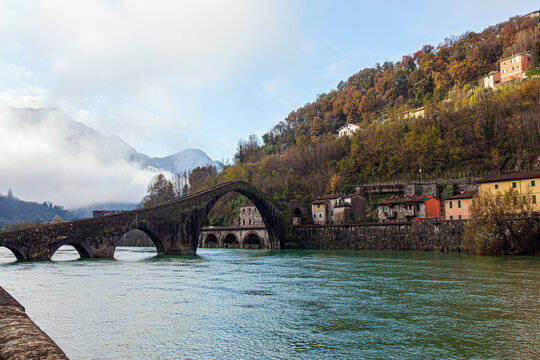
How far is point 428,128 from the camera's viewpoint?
71.2m

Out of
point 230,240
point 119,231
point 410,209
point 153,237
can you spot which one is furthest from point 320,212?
point 119,231

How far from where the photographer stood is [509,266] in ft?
86.2

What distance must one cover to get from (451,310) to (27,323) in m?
13.5

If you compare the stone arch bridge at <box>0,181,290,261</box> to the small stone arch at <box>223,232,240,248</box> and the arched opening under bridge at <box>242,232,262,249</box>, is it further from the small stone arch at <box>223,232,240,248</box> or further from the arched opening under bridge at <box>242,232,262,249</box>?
the small stone arch at <box>223,232,240,248</box>

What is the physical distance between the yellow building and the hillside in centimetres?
2097

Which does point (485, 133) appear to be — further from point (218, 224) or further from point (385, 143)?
point (218, 224)

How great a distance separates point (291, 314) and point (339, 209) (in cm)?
4857

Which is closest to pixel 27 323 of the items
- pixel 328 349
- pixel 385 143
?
pixel 328 349

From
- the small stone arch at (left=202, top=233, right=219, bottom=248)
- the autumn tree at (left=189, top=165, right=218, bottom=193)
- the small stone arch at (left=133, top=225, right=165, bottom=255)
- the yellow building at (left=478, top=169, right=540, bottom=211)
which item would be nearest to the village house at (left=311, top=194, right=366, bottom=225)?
the small stone arch at (left=202, top=233, right=219, bottom=248)

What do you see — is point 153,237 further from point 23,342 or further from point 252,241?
point 23,342

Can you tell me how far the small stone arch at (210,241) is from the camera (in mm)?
76062

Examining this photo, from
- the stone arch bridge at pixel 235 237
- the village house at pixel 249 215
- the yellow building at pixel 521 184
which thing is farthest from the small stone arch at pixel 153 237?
the yellow building at pixel 521 184

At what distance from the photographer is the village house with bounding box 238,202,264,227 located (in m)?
76.2

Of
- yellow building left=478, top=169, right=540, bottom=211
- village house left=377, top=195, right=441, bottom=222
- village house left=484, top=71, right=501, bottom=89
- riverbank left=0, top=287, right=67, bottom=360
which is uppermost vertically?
village house left=484, top=71, right=501, bottom=89
